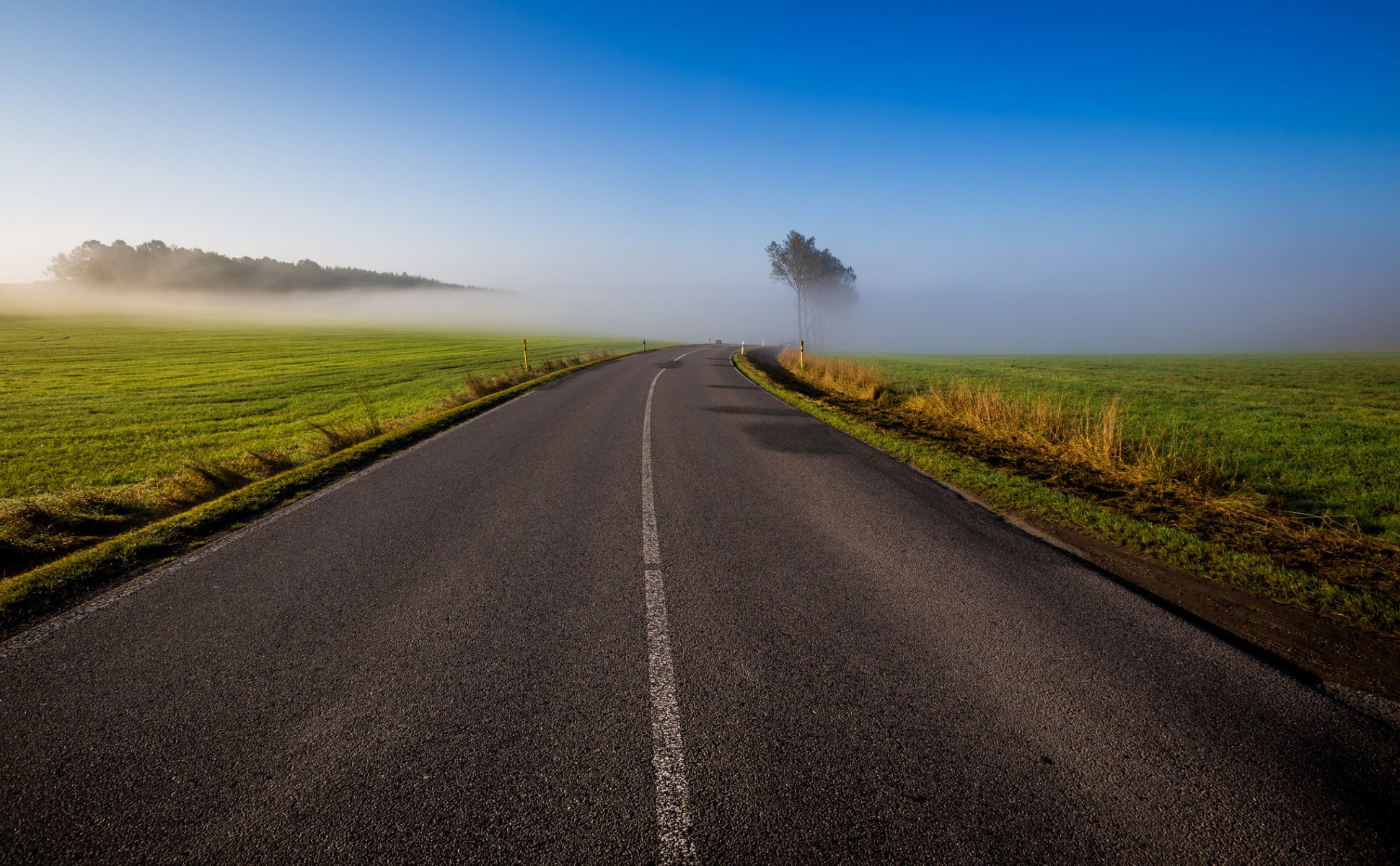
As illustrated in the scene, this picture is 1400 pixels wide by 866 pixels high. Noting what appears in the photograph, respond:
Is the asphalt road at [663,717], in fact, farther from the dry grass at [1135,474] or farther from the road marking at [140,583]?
the dry grass at [1135,474]

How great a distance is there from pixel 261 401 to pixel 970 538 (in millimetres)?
23815

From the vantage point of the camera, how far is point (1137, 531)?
594 cm

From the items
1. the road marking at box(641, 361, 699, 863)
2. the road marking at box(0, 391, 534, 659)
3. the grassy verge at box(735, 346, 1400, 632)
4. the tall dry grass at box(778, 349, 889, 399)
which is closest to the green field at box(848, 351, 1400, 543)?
the grassy verge at box(735, 346, 1400, 632)

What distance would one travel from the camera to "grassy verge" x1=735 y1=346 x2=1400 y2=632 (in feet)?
14.6

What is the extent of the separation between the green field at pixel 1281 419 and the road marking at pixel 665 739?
7594 millimetres

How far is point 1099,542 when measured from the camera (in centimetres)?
573

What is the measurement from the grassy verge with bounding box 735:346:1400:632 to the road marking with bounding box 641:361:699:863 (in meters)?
4.82

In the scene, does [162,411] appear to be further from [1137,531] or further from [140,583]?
[1137,531]

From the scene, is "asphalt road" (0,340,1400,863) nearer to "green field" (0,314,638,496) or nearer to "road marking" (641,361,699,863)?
"road marking" (641,361,699,863)

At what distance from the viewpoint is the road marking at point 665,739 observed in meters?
2.25

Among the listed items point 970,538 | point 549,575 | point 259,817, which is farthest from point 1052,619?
point 259,817

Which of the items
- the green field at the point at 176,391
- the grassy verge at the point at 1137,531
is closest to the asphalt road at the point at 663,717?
the grassy verge at the point at 1137,531

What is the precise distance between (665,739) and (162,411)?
21.9m

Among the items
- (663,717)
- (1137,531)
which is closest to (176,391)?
(663,717)
